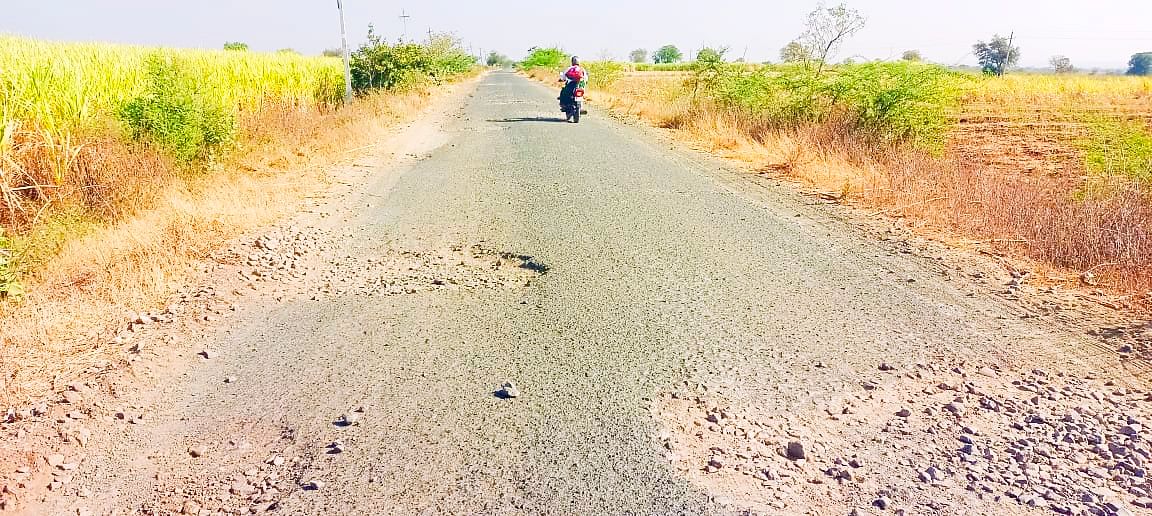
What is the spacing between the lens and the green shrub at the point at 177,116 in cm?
805

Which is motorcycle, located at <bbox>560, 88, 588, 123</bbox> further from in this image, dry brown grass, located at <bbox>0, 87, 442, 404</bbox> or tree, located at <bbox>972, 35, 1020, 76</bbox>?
tree, located at <bbox>972, 35, 1020, 76</bbox>

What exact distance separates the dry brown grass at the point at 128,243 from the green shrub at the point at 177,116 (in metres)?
0.39

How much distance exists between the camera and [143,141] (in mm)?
7910

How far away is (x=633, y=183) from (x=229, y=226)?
456cm

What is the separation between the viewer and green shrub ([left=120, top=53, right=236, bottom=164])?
8.05 meters

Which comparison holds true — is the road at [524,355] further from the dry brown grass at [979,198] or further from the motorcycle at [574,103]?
the motorcycle at [574,103]

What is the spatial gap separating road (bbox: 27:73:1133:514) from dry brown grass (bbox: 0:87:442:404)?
581mm

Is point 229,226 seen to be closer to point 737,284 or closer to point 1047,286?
point 737,284

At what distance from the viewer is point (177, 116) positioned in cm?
830

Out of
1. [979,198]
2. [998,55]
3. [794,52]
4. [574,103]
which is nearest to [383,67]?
[574,103]

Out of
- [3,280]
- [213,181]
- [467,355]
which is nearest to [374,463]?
[467,355]

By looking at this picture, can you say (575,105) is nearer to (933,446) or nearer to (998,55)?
(933,446)

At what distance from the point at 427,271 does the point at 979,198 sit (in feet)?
18.1

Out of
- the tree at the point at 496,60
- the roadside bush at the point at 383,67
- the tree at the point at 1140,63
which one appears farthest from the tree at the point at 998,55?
the tree at the point at 496,60
